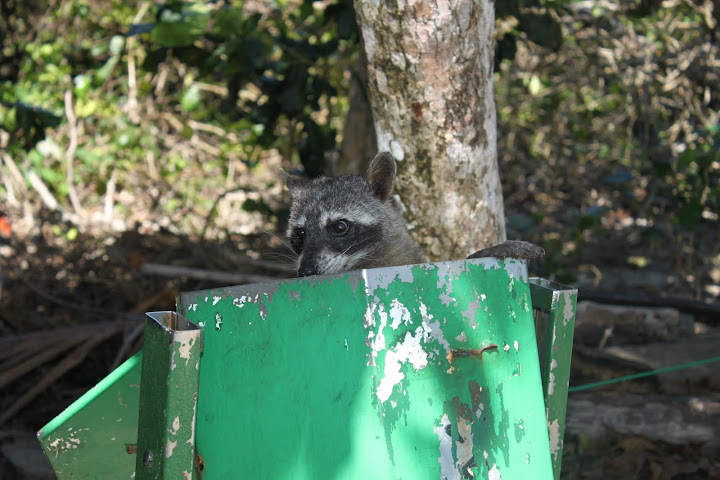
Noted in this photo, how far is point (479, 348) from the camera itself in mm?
1852

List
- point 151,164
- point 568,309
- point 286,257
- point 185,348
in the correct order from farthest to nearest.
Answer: point 151,164
point 286,257
point 568,309
point 185,348

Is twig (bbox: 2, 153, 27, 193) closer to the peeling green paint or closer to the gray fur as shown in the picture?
the gray fur

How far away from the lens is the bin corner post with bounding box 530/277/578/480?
205 centimetres

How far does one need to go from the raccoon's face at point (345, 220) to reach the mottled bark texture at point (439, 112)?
0.12m

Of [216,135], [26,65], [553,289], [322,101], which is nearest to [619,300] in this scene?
[553,289]

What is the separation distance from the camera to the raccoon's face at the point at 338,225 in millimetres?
3137

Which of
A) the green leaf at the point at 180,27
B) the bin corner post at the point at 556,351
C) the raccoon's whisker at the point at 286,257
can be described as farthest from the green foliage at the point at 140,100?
the bin corner post at the point at 556,351

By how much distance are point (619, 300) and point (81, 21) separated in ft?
21.3

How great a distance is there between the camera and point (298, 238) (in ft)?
11.3

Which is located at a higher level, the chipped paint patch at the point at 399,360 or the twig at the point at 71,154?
the chipped paint patch at the point at 399,360

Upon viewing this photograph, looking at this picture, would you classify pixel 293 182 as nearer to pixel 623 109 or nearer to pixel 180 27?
pixel 180 27

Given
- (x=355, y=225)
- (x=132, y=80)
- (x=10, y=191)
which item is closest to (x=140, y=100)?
(x=132, y=80)

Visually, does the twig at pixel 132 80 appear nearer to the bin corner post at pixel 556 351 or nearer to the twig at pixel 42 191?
the twig at pixel 42 191

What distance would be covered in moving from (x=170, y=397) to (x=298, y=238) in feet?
6.15
